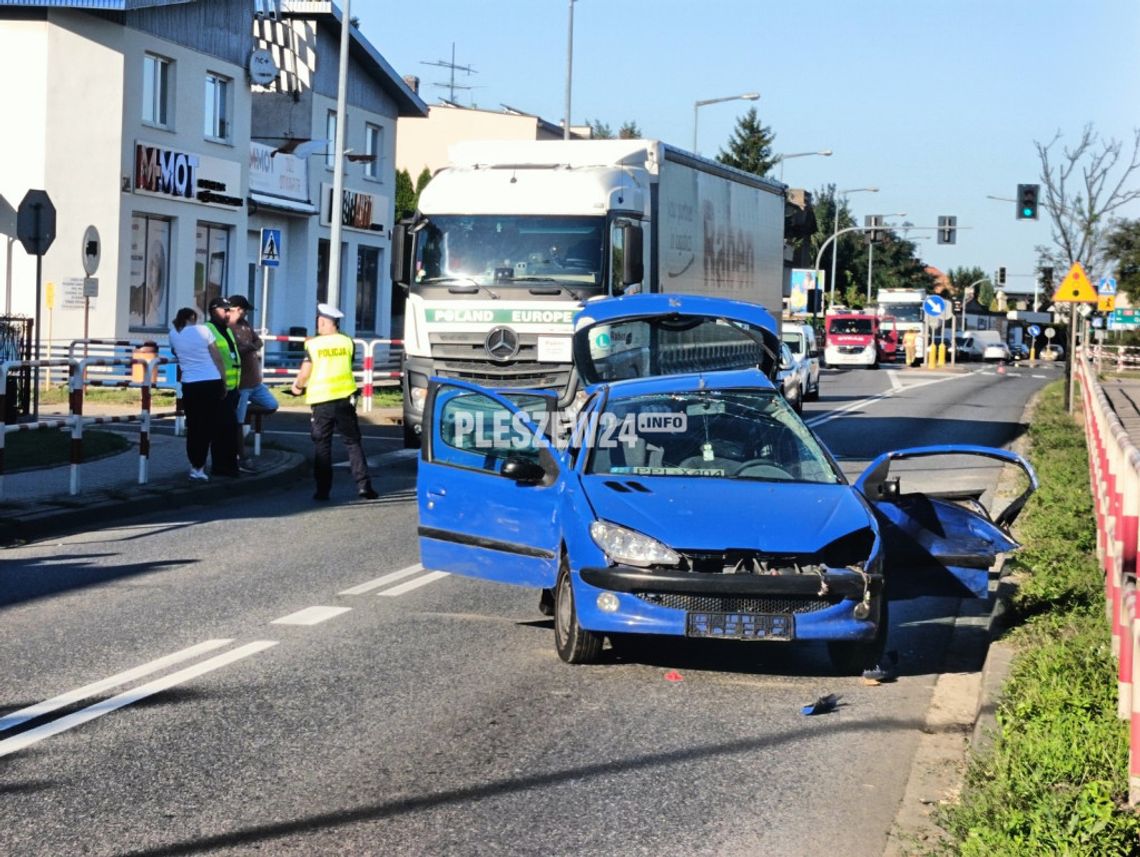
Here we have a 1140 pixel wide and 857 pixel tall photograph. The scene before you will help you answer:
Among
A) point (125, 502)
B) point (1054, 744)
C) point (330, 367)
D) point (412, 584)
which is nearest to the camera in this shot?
point (1054, 744)

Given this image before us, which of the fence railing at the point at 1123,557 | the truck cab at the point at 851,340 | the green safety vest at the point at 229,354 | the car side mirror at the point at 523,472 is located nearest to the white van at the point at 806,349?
the green safety vest at the point at 229,354

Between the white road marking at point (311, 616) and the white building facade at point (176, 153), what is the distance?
17368mm

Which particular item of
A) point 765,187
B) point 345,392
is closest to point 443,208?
point 345,392

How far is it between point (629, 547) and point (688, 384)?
1.84 m

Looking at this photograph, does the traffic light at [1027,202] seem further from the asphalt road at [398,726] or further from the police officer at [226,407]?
the asphalt road at [398,726]

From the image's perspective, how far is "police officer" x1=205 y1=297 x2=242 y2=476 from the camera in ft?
56.7

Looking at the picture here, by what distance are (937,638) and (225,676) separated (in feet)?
12.8

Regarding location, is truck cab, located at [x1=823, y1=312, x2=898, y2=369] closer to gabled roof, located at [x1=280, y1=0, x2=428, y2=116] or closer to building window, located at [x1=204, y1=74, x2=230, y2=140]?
gabled roof, located at [x1=280, y1=0, x2=428, y2=116]

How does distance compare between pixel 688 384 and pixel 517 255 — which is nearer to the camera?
pixel 688 384

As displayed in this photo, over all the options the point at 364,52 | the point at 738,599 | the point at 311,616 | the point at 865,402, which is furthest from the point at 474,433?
the point at 364,52

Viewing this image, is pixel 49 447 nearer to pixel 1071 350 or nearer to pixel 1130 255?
pixel 1071 350

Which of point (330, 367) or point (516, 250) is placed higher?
point (516, 250)

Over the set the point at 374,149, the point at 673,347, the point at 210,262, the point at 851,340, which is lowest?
the point at 673,347

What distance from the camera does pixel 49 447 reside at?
19.7 metres
